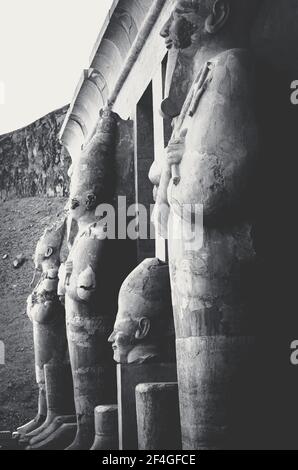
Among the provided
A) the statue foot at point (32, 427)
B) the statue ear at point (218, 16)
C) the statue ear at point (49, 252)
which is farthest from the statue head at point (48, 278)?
the statue ear at point (218, 16)

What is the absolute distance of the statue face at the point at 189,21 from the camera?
15.3ft

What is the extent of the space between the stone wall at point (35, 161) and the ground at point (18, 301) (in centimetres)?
27

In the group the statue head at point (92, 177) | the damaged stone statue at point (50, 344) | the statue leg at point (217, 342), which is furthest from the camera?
the damaged stone statue at point (50, 344)

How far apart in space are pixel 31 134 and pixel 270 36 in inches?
506

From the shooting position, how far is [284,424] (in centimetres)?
415

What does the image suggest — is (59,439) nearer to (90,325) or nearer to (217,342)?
(90,325)

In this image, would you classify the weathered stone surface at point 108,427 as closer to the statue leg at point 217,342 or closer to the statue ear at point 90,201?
the statue leg at point 217,342

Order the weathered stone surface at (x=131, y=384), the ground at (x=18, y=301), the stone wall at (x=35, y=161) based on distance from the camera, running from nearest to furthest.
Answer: the weathered stone surface at (x=131, y=384)
the ground at (x=18, y=301)
the stone wall at (x=35, y=161)

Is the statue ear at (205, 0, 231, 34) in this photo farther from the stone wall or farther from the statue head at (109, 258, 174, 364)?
the stone wall

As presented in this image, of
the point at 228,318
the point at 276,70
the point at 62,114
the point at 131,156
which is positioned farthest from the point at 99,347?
the point at 62,114

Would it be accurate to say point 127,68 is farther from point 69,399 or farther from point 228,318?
point 228,318

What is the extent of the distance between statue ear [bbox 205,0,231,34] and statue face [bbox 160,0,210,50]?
0.15 feet

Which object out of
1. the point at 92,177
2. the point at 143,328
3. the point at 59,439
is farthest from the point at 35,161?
the point at 143,328

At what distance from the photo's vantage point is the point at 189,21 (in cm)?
468
